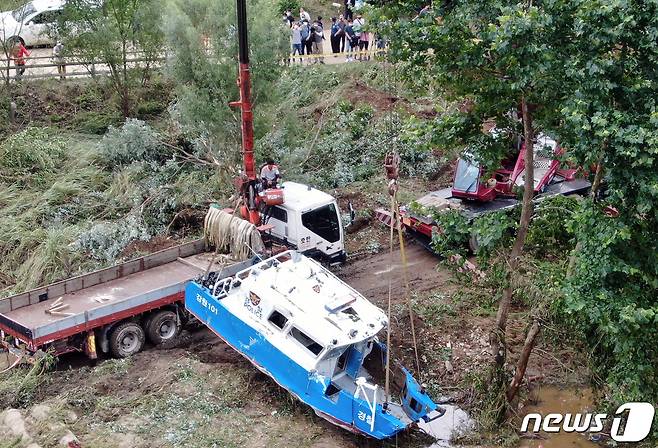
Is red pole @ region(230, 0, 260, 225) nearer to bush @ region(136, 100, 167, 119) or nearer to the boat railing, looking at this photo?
the boat railing

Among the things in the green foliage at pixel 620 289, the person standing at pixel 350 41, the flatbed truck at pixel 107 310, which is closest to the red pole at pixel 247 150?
the flatbed truck at pixel 107 310

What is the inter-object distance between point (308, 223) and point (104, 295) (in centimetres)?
453

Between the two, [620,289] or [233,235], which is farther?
[233,235]

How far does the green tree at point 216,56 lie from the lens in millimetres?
18859

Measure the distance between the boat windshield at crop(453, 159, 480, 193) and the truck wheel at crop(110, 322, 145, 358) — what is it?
843 centimetres

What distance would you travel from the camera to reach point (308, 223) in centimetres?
1664

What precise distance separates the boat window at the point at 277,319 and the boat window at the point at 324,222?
3582mm

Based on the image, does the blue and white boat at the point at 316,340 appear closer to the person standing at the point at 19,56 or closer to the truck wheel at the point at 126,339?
the truck wheel at the point at 126,339

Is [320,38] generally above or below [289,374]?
above

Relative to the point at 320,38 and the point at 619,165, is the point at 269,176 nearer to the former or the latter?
the point at 619,165

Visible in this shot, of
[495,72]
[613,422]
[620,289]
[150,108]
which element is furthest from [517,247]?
[150,108]

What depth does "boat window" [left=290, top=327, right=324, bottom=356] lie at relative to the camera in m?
12.8

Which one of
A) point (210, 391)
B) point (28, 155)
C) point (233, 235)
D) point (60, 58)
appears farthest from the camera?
point (60, 58)

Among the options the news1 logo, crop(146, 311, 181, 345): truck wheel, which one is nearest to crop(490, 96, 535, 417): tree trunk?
the news1 logo
